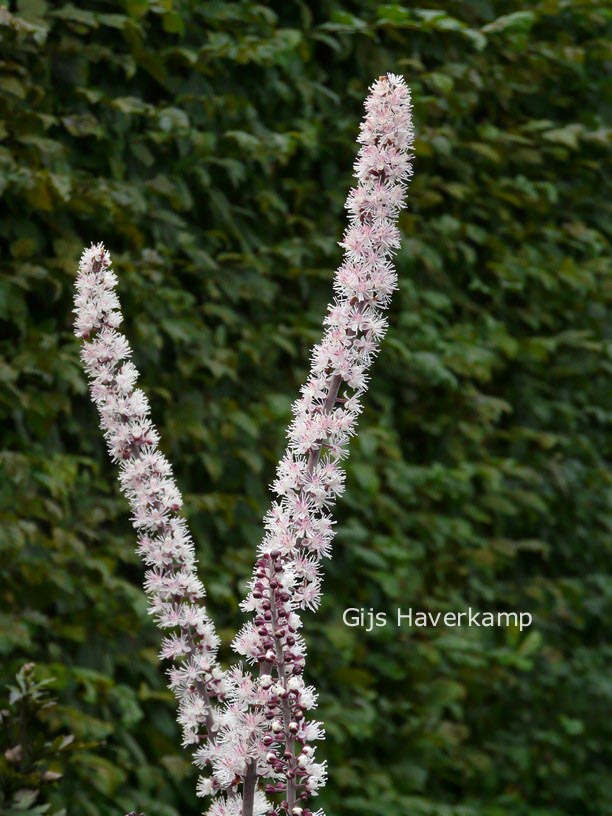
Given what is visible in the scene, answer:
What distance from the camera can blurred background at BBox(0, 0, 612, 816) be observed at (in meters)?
2.65

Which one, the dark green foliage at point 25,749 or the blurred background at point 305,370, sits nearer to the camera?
the dark green foliage at point 25,749

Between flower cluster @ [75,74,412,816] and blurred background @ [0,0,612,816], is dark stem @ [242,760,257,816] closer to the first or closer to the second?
flower cluster @ [75,74,412,816]

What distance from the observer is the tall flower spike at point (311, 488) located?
45.6 inches

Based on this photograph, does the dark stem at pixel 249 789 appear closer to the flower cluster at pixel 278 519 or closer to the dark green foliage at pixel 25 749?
the flower cluster at pixel 278 519

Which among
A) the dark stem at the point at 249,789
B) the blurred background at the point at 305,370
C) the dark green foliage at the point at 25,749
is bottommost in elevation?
the dark stem at the point at 249,789

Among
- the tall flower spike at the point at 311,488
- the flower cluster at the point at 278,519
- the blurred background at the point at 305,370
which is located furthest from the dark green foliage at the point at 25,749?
the tall flower spike at the point at 311,488

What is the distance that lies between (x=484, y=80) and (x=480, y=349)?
97cm

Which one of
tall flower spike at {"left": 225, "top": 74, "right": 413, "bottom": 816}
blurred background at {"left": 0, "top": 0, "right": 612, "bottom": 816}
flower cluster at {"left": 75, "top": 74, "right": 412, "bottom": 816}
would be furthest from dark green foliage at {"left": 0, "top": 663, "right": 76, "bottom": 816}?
tall flower spike at {"left": 225, "top": 74, "right": 413, "bottom": 816}

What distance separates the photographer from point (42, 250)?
107 inches

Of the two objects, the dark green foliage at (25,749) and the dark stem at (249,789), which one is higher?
the dark green foliage at (25,749)

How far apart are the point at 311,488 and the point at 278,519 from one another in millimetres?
47

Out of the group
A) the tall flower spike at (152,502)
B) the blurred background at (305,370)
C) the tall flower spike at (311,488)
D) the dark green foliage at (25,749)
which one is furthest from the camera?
the blurred background at (305,370)

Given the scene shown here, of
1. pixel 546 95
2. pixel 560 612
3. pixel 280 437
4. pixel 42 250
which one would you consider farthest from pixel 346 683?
pixel 546 95

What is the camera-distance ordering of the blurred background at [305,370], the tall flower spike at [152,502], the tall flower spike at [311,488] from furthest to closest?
the blurred background at [305,370] < the tall flower spike at [152,502] < the tall flower spike at [311,488]
